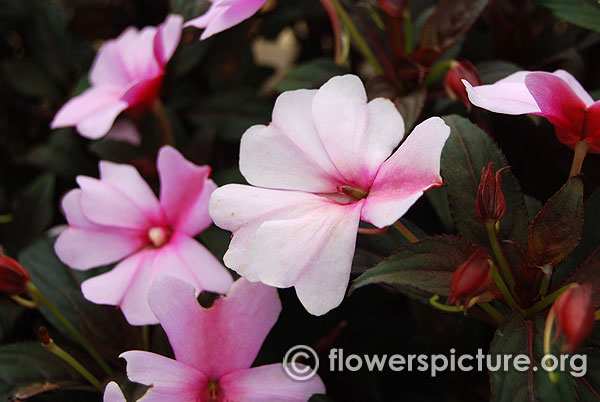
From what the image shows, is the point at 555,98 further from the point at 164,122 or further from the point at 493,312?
the point at 164,122

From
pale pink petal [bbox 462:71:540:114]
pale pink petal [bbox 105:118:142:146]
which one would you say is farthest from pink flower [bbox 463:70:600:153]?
pale pink petal [bbox 105:118:142:146]

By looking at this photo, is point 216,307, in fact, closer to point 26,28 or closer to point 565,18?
point 565,18

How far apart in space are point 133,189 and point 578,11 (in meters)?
0.48

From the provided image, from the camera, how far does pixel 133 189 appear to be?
61 centimetres

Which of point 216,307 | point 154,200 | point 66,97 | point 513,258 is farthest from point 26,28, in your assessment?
point 513,258

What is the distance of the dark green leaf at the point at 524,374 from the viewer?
418mm

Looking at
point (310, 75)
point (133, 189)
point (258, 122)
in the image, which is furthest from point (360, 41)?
point (133, 189)

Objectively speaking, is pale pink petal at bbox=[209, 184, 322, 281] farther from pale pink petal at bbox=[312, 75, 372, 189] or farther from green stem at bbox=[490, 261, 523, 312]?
green stem at bbox=[490, 261, 523, 312]

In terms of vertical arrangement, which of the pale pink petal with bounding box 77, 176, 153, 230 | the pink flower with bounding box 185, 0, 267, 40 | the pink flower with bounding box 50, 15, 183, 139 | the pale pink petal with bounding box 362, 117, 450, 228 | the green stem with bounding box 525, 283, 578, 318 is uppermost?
the pink flower with bounding box 185, 0, 267, 40

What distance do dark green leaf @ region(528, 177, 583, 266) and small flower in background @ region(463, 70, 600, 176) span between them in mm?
27

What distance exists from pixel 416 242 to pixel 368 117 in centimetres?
10

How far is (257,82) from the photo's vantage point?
1.01 metres

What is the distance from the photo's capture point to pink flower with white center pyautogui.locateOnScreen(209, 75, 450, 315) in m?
0.41

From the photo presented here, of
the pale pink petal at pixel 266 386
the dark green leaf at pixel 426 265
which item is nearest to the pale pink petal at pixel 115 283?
the pale pink petal at pixel 266 386
